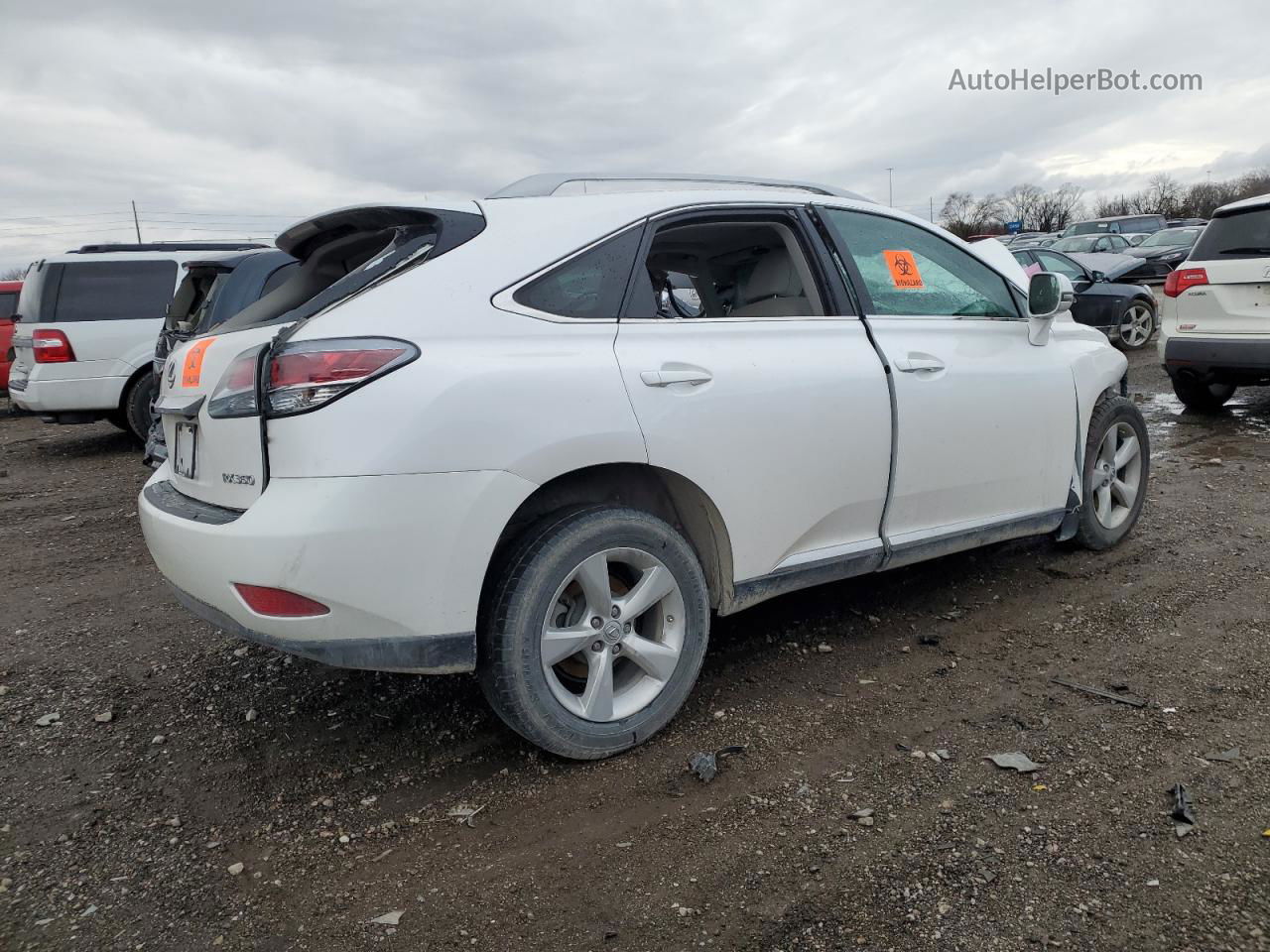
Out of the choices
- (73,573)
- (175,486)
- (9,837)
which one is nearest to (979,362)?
(175,486)

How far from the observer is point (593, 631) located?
2.77 metres

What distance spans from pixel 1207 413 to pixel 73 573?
8829mm

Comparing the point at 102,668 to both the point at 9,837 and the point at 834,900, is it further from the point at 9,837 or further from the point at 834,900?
the point at 834,900

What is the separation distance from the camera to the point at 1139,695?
315 centimetres

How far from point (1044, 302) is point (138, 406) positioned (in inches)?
334

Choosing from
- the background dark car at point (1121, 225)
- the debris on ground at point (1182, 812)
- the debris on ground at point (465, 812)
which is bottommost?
the debris on ground at point (465, 812)

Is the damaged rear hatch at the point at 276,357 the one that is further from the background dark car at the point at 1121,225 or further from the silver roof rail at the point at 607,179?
the background dark car at the point at 1121,225

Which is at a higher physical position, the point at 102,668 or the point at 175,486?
the point at 175,486

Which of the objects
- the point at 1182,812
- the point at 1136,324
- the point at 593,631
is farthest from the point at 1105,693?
the point at 1136,324

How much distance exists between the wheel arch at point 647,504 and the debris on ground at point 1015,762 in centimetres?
92

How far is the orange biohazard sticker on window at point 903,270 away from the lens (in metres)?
3.66

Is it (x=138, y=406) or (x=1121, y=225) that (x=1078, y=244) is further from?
(x=138, y=406)

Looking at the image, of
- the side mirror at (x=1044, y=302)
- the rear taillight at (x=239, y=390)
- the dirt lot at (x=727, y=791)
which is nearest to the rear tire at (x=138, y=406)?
the dirt lot at (x=727, y=791)

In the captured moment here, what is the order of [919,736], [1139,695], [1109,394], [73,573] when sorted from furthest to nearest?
[73,573], [1109,394], [1139,695], [919,736]
